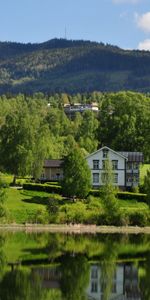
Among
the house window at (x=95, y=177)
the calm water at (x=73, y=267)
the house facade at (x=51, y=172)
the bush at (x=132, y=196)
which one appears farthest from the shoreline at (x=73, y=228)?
the house facade at (x=51, y=172)

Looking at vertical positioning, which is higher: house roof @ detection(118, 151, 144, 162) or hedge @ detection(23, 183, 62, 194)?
house roof @ detection(118, 151, 144, 162)

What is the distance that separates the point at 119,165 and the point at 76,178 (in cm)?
1868

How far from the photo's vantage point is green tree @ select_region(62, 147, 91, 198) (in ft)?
335

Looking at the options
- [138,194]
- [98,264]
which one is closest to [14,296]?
[98,264]

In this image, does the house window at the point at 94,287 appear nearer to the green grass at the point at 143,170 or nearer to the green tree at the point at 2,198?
the green tree at the point at 2,198

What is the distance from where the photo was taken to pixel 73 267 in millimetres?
60812

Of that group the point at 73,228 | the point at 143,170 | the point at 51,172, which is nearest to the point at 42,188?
the point at 73,228

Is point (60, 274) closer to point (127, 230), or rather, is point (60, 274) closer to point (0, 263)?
point (0, 263)

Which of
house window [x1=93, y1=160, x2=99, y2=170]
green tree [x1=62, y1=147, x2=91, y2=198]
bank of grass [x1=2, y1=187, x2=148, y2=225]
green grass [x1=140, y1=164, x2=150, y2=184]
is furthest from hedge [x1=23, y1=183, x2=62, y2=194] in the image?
green grass [x1=140, y1=164, x2=150, y2=184]

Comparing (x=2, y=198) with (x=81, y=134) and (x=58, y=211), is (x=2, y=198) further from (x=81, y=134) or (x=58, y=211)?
(x=81, y=134)

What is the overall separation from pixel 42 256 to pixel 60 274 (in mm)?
9747

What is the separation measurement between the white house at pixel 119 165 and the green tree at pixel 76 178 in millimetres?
14088

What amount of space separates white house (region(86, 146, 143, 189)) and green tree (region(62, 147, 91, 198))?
1409cm

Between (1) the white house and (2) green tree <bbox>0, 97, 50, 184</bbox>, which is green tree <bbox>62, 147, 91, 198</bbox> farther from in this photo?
(1) the white house
